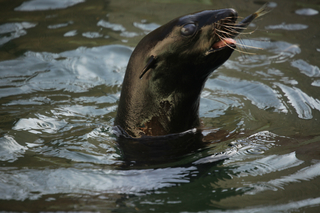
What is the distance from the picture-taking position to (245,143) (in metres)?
3.38

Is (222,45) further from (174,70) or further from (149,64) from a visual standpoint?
(149,64)

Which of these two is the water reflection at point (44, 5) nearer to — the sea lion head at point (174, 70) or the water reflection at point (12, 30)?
the water reflection at point (12, 30)

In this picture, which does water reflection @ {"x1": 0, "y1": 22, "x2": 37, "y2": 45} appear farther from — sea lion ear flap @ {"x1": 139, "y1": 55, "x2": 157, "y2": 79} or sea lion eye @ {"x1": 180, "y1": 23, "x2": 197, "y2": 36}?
sea lion eye @ {"x1": 180, "y1": 23, "x2": 197, "y2": 36}

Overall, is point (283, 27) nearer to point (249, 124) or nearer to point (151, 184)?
point (249, 124)

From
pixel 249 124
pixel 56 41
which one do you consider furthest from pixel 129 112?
pixel 56 41

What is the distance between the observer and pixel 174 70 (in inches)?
129

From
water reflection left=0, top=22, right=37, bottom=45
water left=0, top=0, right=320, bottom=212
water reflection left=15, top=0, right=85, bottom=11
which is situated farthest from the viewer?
water reflection left=15, top=0, right=85, bottom=11

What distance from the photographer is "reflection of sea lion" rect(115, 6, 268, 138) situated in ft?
10.3

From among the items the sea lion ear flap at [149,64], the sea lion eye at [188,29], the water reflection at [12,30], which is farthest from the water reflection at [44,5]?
the sea lion eye at [188,29]

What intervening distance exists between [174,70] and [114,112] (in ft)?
5.06

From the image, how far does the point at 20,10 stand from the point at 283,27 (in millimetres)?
5124

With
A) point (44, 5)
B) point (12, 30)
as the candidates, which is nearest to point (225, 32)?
point (12, 30)

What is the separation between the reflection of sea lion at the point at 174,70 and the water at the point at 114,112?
0.37 meters

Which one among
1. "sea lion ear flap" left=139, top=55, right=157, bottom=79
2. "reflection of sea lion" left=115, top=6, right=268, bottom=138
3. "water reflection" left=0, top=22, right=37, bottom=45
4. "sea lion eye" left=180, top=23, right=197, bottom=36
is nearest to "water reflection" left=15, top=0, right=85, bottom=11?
"water reflection" left=0, top=22, right=37, bottom=45
